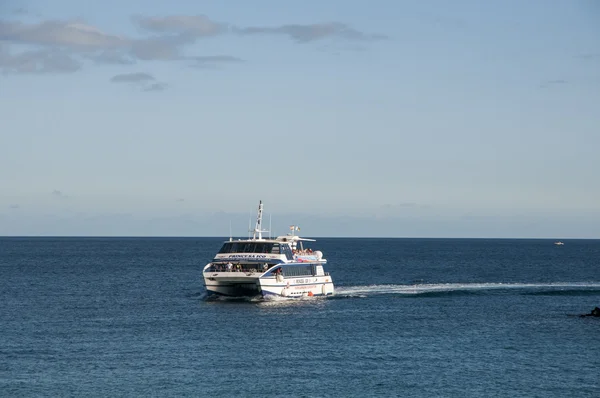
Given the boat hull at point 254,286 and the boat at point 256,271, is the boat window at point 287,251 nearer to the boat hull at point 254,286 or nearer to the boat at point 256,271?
the boat at point 256,271

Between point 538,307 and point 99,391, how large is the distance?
61.5 m

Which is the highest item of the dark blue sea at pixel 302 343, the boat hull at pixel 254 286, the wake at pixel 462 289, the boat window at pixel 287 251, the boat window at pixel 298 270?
the boat window at pixel 287 251

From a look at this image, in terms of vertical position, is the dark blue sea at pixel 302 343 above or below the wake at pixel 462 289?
below

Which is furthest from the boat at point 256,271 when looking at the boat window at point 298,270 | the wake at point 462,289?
the wake at point 462,289

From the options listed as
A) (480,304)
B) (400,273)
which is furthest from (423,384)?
(400,273)

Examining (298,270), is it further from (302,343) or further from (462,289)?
(302,343)

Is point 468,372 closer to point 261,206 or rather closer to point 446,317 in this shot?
point 446,317

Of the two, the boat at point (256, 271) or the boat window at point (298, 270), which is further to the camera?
the boat window at point (298, 270)

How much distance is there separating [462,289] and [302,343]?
2127 inches

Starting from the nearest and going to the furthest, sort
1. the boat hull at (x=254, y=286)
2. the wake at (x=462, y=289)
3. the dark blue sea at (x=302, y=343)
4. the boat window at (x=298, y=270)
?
the dark blue sea at (x=302, y=343) < the boat hull at (x=254, y=286) < the boat window at (x=298, y=270) < the wake at (x=462, y=289)

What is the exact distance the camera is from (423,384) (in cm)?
5844

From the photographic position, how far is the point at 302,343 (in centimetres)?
7400

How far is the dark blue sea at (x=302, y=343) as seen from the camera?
5757 cm

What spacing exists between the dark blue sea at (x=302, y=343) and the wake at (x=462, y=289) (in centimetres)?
52
